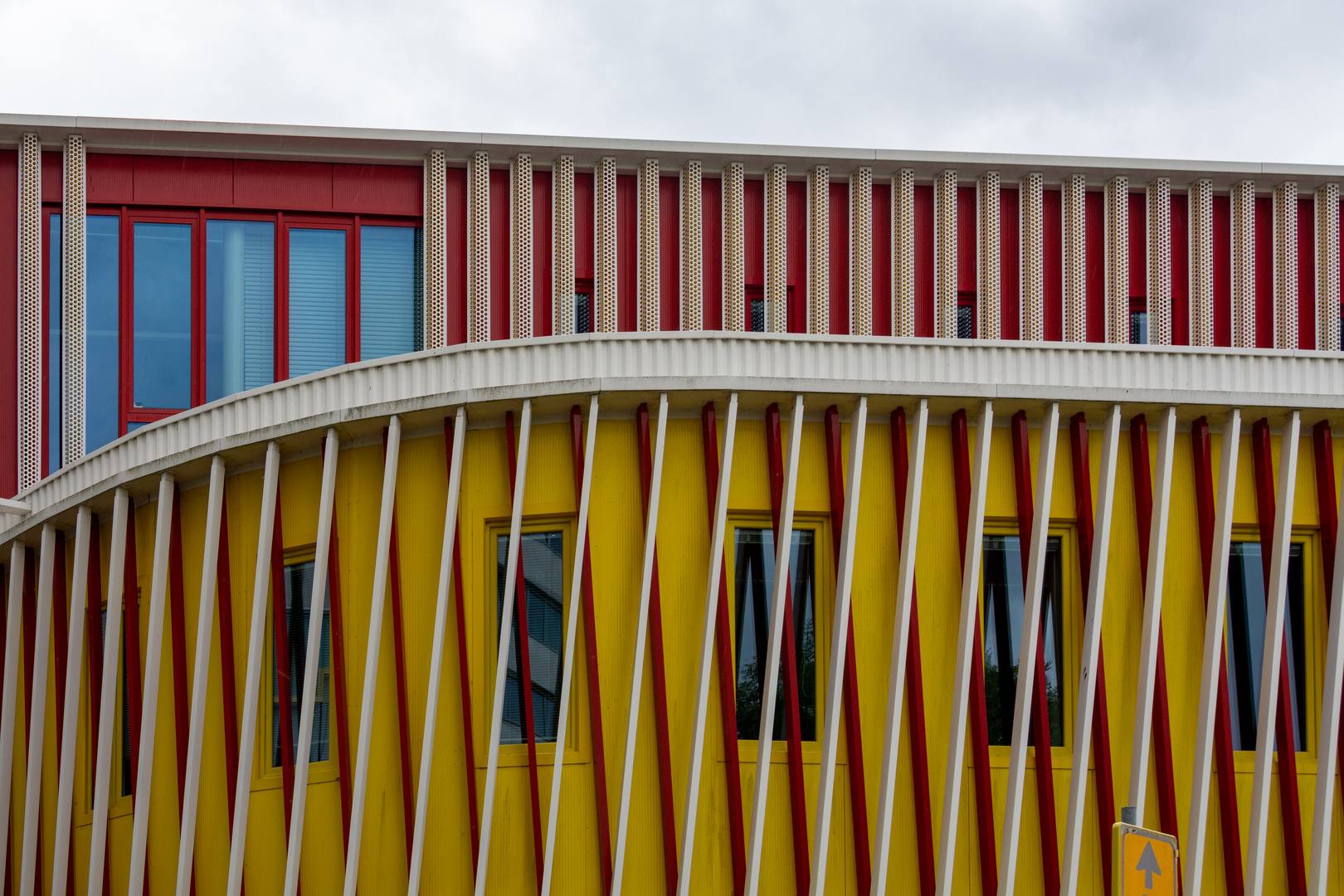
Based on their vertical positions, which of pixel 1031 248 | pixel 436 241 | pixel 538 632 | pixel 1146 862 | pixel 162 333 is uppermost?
pixel 1031 248

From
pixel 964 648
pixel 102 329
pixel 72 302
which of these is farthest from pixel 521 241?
pixel 964 648

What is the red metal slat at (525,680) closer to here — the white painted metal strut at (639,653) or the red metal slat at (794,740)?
the white painted metal strut at (639,653)

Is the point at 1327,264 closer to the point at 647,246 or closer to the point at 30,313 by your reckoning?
the point at 647,246

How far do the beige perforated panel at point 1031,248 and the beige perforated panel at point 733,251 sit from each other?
12.6 feet

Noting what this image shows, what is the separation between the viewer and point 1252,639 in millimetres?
13266

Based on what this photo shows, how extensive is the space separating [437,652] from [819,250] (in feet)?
31.9

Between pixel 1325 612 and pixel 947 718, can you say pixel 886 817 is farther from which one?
pixel 1325 612

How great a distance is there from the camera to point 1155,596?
1267 cm

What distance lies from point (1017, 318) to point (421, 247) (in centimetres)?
809

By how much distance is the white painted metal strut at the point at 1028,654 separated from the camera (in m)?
12.3

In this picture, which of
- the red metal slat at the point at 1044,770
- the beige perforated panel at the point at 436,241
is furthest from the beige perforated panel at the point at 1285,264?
the beige perforated panel at the point at 436,241

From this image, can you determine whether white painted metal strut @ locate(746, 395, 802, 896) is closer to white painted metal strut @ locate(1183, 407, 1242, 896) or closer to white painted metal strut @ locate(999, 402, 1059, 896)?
white painted metal strut @ locate(999, 402, 1059, 896)

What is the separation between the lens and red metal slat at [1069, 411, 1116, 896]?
12672 millimetres

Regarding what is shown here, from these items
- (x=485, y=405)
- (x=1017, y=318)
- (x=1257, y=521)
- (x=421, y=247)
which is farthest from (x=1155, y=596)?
(x=421, y=247)
